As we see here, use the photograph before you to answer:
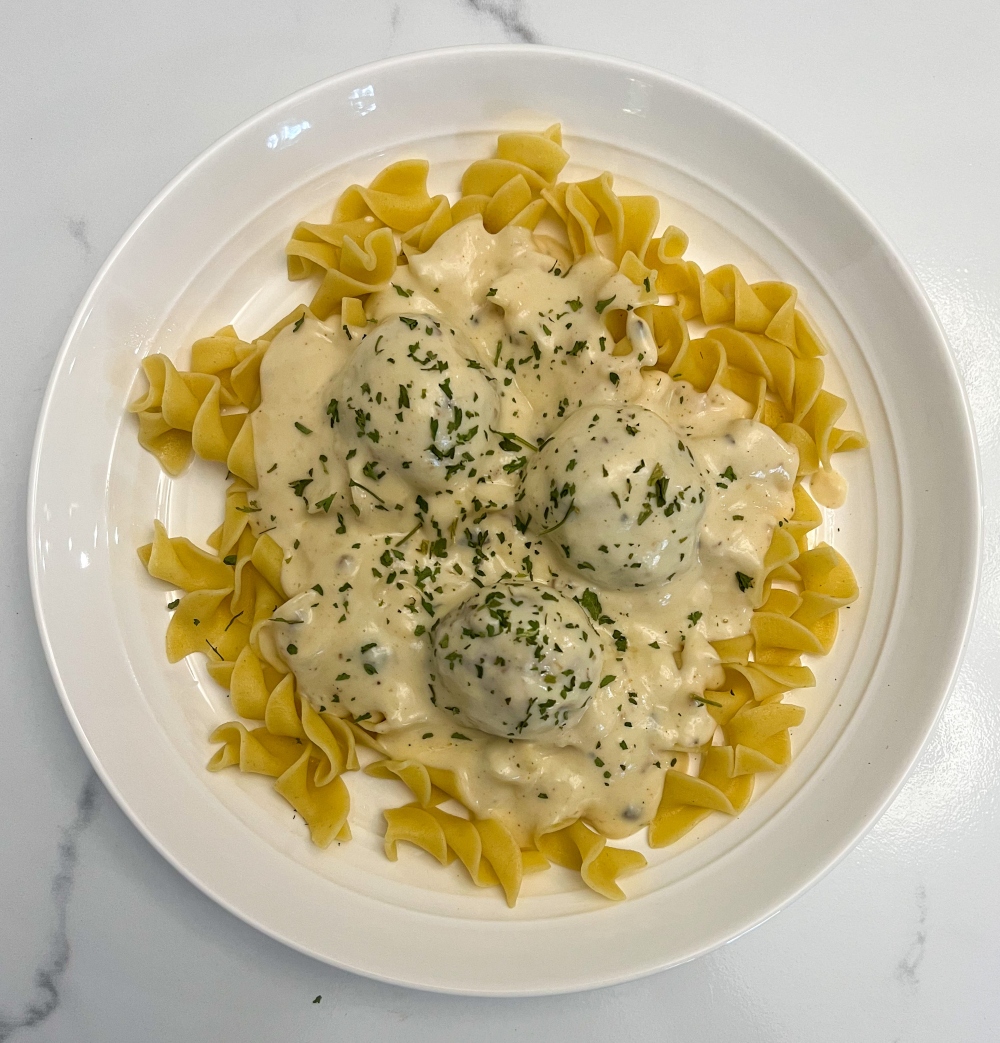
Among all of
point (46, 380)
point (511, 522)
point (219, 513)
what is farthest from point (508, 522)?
point (46, 380)

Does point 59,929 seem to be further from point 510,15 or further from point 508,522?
point 510,15

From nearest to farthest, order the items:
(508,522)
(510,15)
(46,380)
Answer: (508,522) → (46,380) → (510,15)

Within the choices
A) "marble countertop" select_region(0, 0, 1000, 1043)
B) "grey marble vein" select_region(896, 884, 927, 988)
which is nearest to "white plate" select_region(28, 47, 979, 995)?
"marble countertop" select_region(0, 0, 1000, 1043)

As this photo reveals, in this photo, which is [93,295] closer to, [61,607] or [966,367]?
[61,607]

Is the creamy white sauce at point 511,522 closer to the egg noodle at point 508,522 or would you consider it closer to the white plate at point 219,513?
the egg noodle at point 508,522

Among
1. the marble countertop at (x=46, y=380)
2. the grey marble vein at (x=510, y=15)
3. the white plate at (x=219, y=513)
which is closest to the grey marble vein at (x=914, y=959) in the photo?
the marble countertop at (x=46, y=380)

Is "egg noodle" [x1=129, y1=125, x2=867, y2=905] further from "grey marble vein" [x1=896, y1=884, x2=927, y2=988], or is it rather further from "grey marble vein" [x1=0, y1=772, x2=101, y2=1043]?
"grey marble vein" [x1=896, y1=884, x2=927, y2=988]
